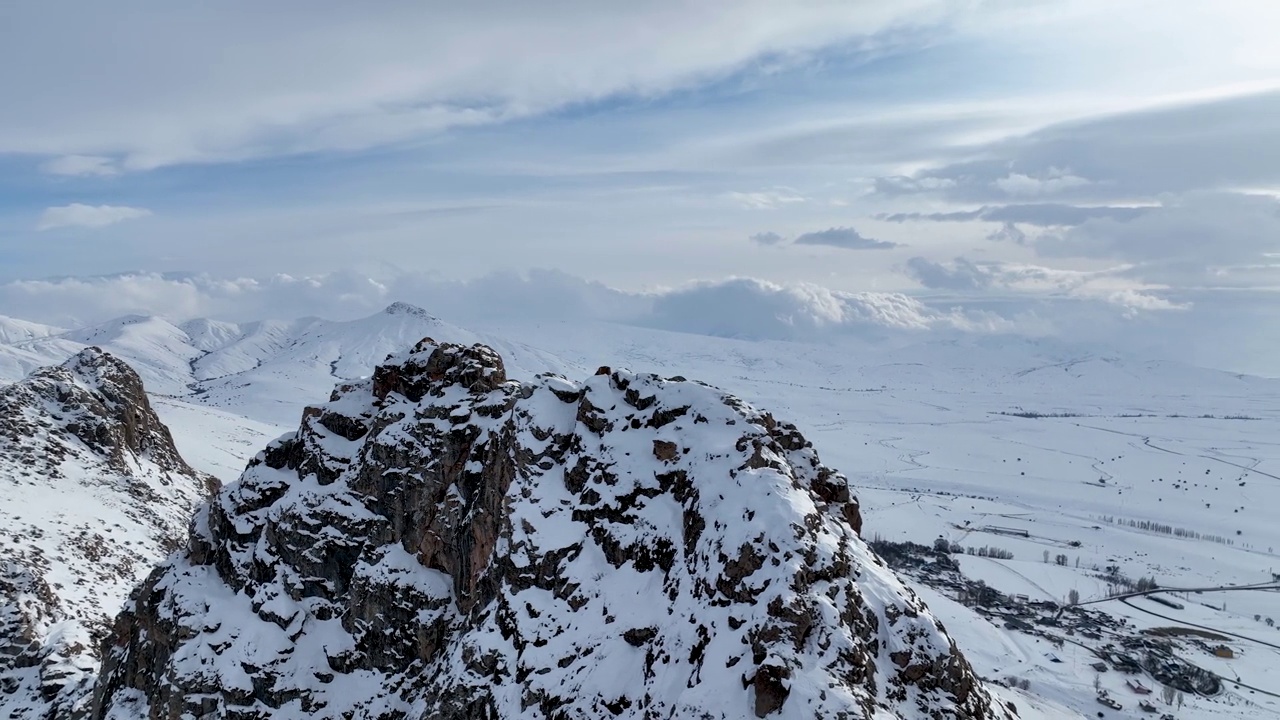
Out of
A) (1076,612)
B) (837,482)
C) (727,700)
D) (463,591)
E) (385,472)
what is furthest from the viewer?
(1076,612)

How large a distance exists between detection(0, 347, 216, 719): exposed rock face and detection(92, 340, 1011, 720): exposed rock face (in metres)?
9.37

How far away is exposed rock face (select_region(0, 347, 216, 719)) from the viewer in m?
55.2

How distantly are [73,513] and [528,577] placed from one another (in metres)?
56.6

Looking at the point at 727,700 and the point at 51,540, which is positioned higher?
the point at 727,700

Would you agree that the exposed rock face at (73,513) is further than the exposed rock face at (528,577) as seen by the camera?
Yes

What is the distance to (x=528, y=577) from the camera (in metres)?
40.9

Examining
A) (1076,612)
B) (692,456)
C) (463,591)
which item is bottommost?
(1076,612)

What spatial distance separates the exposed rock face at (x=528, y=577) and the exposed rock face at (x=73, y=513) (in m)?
9.37

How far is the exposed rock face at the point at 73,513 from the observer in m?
55.2

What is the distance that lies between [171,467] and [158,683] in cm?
5356

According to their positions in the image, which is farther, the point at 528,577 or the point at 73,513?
the point at 73,513

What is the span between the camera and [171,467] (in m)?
91.7

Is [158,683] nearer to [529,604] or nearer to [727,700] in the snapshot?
[529,604]

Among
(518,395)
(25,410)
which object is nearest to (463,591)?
(518,395)
